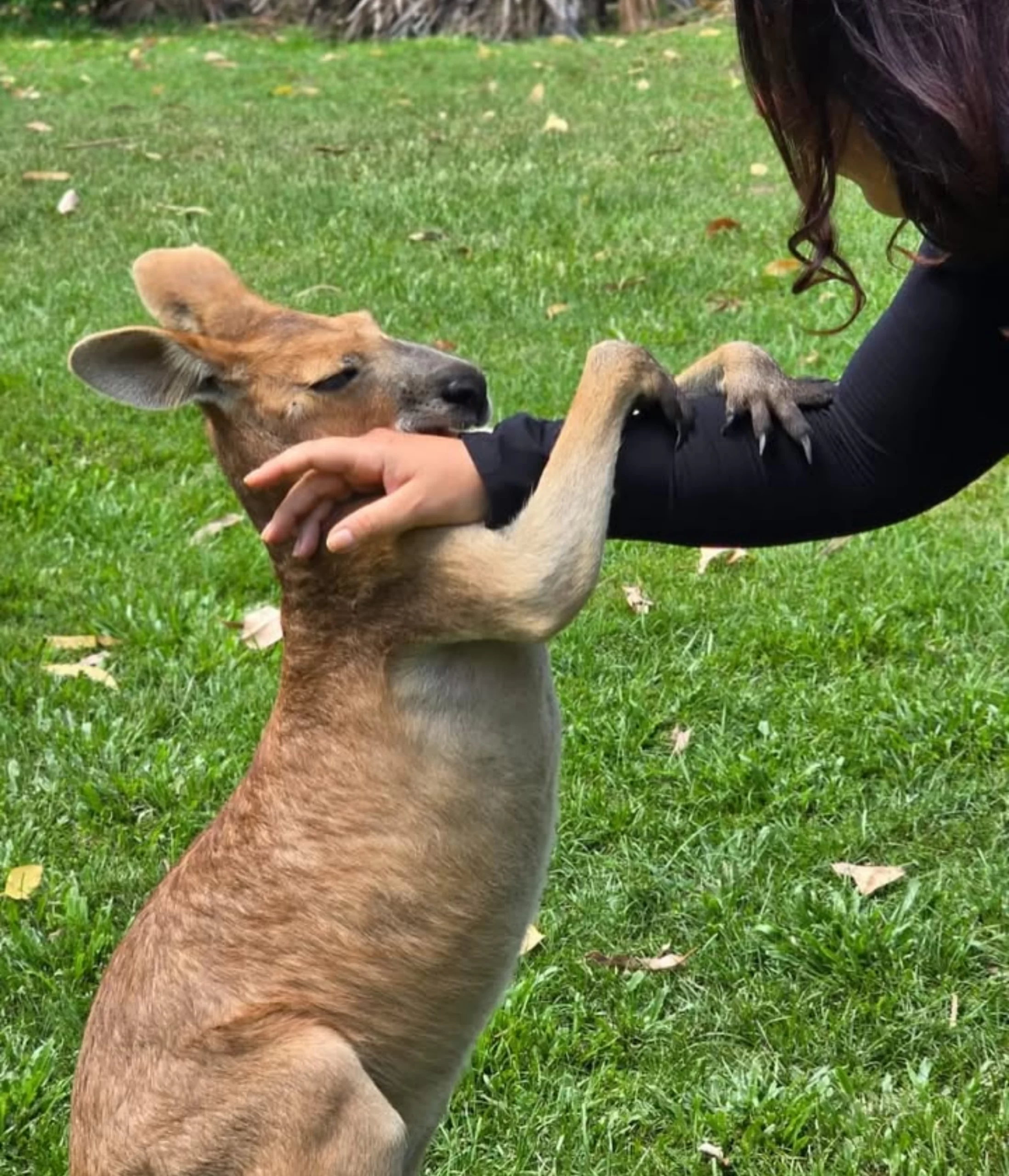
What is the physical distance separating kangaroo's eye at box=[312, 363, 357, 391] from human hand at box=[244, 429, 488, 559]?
8.9 inches

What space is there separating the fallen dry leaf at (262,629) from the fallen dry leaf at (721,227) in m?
4.23

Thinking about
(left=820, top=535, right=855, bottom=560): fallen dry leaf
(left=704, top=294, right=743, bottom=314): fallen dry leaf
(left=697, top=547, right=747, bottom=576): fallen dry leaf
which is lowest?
(left=704, top=294, right=743, bottom=314): fallen dry leaf

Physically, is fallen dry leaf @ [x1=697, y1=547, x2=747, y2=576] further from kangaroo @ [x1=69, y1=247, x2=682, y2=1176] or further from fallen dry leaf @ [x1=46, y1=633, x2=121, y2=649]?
kangaroo @ [x1=69, y1=247, x2=682, y2=1176]

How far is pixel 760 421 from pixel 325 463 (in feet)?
2.52

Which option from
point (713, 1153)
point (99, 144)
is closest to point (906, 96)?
point (713, 1153)

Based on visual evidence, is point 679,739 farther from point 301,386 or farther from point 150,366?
point 150,366

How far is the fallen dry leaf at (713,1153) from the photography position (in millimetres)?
3303

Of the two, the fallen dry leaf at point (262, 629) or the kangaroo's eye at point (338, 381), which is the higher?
the kangaroo's eye at point (338, 381)

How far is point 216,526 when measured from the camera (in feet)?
19.6

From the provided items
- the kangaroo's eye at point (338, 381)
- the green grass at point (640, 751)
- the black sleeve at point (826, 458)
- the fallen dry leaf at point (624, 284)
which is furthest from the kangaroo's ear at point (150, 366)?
the fallen dry leaf at point (624, 284)

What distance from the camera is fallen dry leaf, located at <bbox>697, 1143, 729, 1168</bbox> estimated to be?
330 centimetres

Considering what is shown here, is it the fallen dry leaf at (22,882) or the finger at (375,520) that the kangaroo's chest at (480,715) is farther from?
the fallen dry leaf at (22,882)

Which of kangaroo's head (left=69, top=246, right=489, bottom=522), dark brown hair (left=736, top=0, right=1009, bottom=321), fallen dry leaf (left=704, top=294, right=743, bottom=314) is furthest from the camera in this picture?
fallen dry leaf (left=704, top=294, right=743, bottom=314)

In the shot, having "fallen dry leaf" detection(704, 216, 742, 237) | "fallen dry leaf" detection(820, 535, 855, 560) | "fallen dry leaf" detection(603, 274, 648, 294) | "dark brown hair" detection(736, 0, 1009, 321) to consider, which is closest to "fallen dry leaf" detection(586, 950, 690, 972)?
"dark brown hair" detection(736, 0, 1009, 321)
